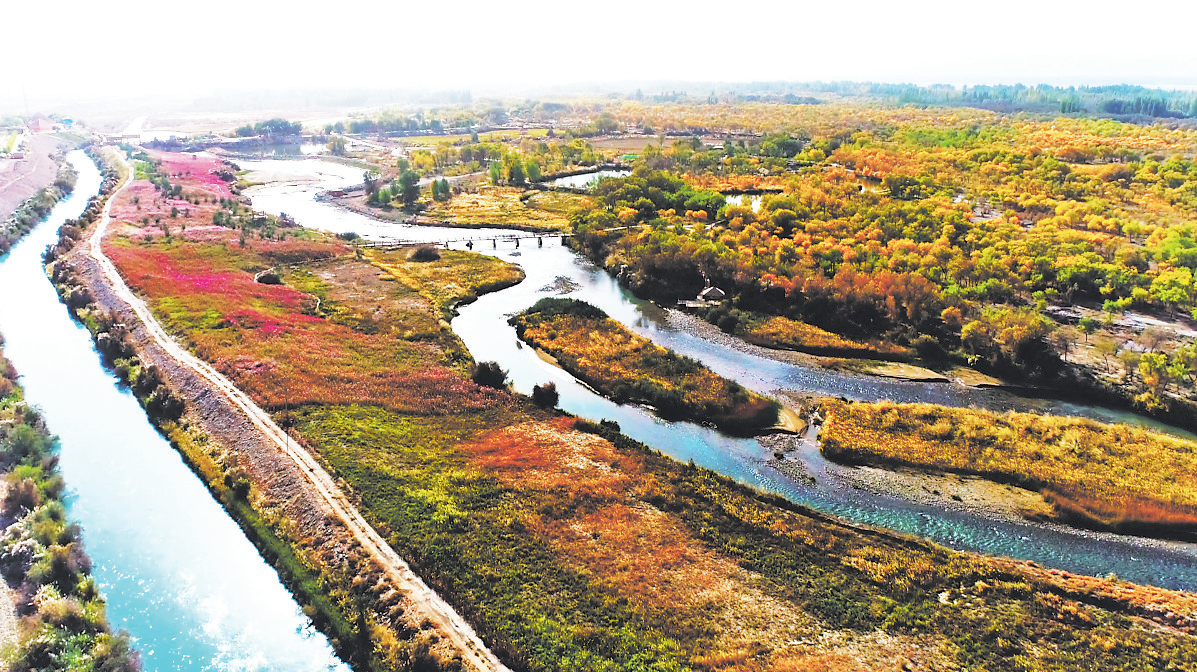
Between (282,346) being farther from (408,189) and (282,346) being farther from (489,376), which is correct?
(408,189)

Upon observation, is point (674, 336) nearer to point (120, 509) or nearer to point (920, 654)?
point (920, 654)

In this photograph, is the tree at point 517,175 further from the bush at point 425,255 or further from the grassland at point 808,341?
the grassland at point 808,341

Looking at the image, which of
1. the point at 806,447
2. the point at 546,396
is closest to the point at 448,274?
the point at 546,396

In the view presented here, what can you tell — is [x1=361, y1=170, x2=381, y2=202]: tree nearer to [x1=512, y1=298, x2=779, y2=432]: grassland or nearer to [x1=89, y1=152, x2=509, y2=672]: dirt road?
[x1=89, y1=152, x2=509, y2=672]: dirt road

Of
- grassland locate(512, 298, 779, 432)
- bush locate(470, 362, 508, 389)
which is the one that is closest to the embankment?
bush locate(470, 362, 508, 389)

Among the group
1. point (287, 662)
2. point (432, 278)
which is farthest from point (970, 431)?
point (432, 278)
